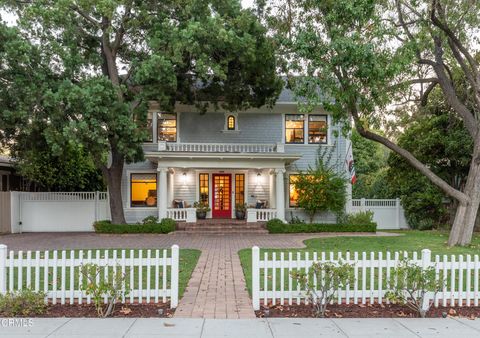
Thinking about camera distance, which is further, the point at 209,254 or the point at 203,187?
the point at 203,187

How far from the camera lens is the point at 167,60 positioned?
14.9 metres

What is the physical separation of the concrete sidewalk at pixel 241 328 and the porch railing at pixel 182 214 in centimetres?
1351

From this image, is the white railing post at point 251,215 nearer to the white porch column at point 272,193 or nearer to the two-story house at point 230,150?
the two-story house at point 230,150

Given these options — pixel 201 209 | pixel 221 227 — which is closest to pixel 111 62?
pixel 201 209

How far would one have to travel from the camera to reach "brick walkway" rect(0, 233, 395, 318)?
6430 mm

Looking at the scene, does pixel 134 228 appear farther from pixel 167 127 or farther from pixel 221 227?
pixel 167 127

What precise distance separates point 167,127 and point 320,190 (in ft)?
27.5

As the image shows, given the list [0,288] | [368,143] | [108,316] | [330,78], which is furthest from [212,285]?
[368,143]

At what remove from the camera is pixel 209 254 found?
1213 cm

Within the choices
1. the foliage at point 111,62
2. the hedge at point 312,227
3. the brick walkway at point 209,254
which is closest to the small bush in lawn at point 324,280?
the brick walkway at point 209,254

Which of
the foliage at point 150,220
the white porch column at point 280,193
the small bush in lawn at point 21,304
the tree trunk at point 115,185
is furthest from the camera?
the white porch column at point 280,193

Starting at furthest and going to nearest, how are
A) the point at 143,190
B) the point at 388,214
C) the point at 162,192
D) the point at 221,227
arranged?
1. the point at 388,214
2. the point at 143,190
3. the point at 162,192
4. the point at 221,227

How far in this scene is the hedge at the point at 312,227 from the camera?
18516mm

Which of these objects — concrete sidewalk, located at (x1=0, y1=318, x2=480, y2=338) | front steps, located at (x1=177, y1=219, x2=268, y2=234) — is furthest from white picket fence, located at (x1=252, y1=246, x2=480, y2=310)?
front steps, located at (x1=177, y1=219, x2=268, y2=234)
